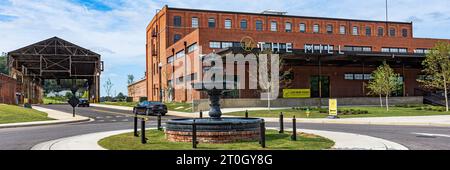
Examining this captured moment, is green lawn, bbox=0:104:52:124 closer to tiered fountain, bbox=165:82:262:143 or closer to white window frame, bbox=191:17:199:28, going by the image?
tiered fountain, bbox=165:82:262:143

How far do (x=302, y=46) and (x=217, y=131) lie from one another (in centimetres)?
4674

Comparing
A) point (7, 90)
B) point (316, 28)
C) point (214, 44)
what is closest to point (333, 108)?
point (214, 44)

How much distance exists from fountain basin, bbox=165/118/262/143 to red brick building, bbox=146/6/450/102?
95.1ft

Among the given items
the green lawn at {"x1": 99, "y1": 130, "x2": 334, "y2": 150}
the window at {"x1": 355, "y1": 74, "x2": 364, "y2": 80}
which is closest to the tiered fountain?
the green lawn at {"x1": 99, "y1": 130, "x2": 334, "y2": 150}

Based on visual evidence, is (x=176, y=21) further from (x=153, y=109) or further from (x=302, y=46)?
(x=153, y=109)

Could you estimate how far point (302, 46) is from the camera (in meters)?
58.4

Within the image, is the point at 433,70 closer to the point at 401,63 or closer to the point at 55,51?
the point at 401,63

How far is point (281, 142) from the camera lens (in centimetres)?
1373

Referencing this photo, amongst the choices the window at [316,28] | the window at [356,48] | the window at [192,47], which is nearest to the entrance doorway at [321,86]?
the window at [356,48]

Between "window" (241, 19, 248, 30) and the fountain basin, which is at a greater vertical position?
"window" (241, 19, 248, 30)

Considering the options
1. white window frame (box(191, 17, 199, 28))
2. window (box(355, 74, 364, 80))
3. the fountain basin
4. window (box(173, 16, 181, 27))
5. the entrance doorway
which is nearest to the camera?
the fountain basin

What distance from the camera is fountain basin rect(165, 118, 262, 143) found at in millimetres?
13359

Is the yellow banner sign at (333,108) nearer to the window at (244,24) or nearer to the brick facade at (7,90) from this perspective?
the brick facade at (7,90)
